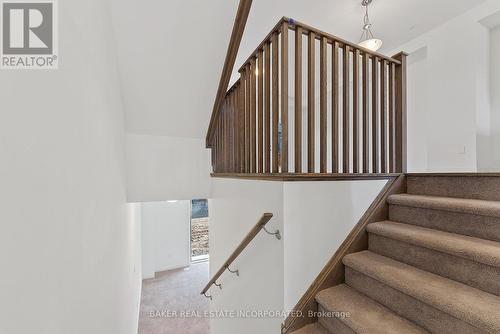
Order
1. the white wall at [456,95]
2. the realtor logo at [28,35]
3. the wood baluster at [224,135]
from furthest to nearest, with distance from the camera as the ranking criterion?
the white wall at [456,95]
the wood baluster at [224,135]
the realtor logo at [28,35]

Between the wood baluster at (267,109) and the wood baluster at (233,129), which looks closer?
the wood baluster at (267,109)

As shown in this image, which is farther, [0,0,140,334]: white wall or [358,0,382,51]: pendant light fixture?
[358,0,382,51]: pendant light fixture

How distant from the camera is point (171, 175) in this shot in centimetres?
282

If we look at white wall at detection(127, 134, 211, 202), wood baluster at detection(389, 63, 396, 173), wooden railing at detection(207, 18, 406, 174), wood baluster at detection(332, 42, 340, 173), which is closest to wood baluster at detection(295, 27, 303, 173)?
wooden railing at detection(207, 18, 406, 174)

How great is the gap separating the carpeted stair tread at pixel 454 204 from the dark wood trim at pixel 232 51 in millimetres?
1899

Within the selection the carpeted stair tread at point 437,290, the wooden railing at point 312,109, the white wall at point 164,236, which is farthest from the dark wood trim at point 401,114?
the white wall at point 164,236

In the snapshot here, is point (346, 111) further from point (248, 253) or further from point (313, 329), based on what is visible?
point (313, 329)

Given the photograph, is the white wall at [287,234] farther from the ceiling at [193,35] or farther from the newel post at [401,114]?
the ceiling at [193,35]

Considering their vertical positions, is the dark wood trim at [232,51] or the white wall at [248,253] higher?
the dark wood trim at [232,51]

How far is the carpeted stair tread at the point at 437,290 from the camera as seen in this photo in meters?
1.01

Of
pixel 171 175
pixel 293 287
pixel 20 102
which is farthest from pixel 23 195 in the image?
pixel 171 175

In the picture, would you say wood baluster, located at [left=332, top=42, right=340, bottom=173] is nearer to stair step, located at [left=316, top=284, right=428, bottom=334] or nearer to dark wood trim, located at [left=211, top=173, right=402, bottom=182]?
dark wood trim, located at [left=211, top=173, right=402, bottom=182]

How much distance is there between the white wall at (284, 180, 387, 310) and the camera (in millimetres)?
1434

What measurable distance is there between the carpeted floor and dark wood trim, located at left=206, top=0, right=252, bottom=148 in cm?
392
